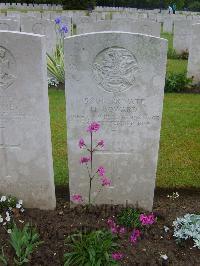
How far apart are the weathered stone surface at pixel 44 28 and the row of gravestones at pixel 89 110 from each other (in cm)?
682

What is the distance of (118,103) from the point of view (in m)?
3.98

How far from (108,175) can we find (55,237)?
0.86 metres

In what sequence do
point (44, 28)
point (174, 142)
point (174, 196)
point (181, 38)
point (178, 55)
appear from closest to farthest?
point (174, 196)
point (174, 142)
point (44, 28)
point (178, 55)
point (181, 38)

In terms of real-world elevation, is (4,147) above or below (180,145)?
above

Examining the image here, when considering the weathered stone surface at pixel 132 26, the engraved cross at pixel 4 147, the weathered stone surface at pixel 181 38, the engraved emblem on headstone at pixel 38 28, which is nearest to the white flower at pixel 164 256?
the engraved cross at pixel 4 147

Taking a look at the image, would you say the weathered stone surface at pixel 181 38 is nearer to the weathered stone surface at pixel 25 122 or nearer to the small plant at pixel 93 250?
the weathered stone surface at pixel 25 122

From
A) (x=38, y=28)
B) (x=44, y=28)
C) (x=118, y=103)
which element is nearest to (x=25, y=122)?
(x=118, y=103)

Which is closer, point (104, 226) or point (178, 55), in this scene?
point (104, 226)

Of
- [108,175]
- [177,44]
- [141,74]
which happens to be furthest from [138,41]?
[177,44]

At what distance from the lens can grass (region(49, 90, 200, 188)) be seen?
210 inches

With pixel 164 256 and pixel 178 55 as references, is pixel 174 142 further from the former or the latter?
pixel 178 55

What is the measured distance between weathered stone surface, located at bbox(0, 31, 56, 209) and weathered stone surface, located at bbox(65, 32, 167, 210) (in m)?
0.25

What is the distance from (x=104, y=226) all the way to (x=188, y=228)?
818 millimetres

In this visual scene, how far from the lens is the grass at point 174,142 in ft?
17.5
